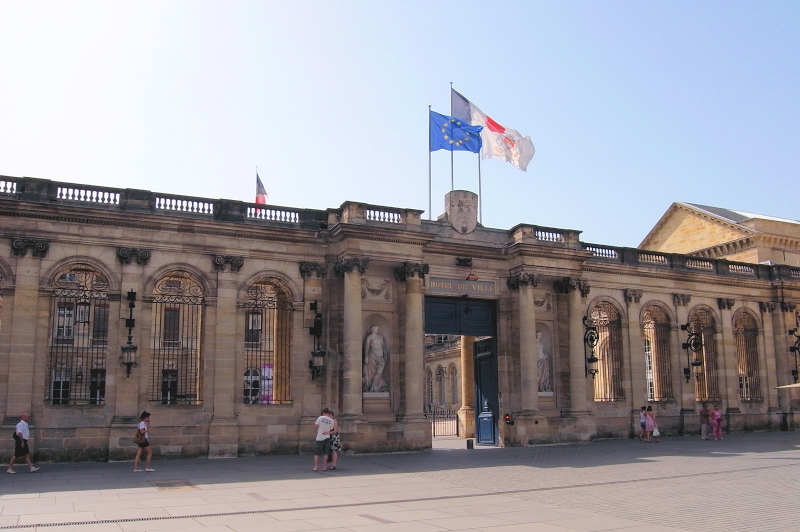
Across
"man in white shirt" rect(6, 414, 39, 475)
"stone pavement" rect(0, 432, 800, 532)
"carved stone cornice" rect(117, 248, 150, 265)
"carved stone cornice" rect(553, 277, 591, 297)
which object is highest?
"carved stone cornice" rect(117, 248, 150, 265)

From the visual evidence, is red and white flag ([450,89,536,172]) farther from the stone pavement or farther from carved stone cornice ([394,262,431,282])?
the stone pavement

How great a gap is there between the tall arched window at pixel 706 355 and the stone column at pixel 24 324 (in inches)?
1063

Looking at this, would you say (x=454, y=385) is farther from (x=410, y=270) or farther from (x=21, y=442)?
(x=21, y=442)

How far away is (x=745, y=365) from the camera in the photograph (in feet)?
118

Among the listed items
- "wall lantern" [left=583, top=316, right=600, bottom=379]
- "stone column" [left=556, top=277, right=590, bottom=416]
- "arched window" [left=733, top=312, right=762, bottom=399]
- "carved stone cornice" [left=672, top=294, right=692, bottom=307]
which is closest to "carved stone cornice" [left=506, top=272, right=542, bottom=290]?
"stone column" [left=556, top=277, right=590, bottom=416]

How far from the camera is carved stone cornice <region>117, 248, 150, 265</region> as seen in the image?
2339 centimetres

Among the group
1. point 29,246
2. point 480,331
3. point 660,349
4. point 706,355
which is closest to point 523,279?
point 480,331

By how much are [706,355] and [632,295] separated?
577cm

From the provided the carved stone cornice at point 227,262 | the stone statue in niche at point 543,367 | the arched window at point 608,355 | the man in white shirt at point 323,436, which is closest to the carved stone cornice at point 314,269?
the carved stone cornice at point 227,262

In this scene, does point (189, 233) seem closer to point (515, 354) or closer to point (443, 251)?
point (443, 251)

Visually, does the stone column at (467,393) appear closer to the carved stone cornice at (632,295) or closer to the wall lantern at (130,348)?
the carved stone cornice at (632,295)

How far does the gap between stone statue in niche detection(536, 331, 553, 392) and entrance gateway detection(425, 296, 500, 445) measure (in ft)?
5.42

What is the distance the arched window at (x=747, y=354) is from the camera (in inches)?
1414

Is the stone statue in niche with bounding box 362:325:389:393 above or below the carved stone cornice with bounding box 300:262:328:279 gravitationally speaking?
below
